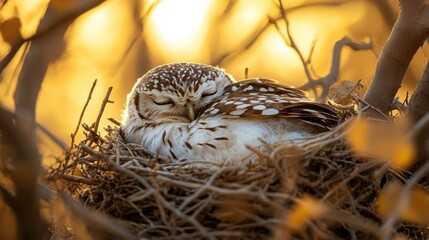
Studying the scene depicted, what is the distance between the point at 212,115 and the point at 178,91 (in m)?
0.41

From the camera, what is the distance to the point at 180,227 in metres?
2.88

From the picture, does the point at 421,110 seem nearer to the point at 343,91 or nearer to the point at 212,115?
the point at 343,91

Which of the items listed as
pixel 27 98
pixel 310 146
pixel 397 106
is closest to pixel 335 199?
pixel 310 146

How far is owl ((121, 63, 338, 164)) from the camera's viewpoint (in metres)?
3.43

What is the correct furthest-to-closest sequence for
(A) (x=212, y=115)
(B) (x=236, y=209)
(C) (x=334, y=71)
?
(C) (x=334, y=71) < (A) (x=212, y=115) < (B) (x=236, y=209)

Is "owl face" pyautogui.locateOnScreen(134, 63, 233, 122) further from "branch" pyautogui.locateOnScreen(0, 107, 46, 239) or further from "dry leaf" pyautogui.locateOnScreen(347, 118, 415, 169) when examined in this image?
"branch" pyautogui.locateOnScreen(0, 107, 46, 239)

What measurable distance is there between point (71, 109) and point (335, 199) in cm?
354

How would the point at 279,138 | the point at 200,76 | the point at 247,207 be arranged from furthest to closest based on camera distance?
the point at 200,76
the point at 279,138
the point at 247,207

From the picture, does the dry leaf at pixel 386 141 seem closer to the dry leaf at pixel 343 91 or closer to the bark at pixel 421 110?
the bark at pixel 421 110

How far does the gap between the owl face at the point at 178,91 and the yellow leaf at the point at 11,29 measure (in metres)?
1.31

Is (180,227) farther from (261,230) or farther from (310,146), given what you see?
(310,146)

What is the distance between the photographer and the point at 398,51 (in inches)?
132

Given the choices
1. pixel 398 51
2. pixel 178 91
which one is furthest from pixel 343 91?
pixel 178 91

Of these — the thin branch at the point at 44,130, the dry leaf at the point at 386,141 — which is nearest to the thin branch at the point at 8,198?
the thin branch at the point at 44,130
